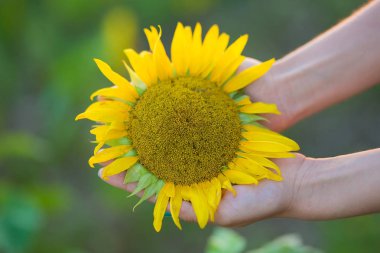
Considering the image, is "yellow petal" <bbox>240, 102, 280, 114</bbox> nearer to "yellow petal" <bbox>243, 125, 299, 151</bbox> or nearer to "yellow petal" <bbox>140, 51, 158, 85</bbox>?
"yellow petal" <bbox>243, 125, 299, 151</bbox>

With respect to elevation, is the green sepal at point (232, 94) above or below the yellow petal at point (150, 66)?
below

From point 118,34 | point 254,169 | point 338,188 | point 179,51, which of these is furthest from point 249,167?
point 118,34

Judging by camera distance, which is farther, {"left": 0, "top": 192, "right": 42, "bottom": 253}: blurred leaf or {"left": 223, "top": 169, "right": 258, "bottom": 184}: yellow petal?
{"left": 0, "top": 192, "right": 42, "bottom": 253}: blurred leaf

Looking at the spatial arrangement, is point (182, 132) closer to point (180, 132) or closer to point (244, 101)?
point (180, 132)

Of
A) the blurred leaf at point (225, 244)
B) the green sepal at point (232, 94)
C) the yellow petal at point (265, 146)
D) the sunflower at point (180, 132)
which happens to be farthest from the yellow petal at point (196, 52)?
the blurred leaf at point (225, 244)

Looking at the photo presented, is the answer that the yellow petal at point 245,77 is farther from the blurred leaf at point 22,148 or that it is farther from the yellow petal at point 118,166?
the blurred leaf at point 22,148

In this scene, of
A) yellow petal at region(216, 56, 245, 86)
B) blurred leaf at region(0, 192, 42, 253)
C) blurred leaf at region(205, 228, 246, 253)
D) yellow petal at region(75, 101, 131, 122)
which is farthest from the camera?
blurred leaf at region(0, 192, 42, 253)

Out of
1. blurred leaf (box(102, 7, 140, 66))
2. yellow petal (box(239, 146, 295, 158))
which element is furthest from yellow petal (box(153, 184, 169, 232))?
blurred leaf (box(102, 7, 140, 66))
